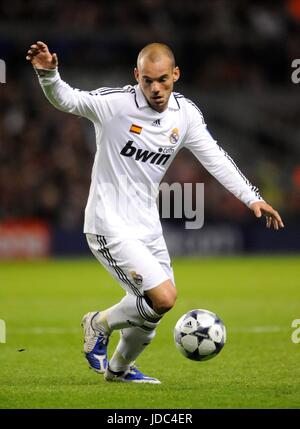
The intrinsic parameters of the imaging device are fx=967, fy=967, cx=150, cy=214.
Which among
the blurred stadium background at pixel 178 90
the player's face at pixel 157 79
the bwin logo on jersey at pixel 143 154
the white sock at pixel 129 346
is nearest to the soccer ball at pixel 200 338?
the white sock at pixel 129 346

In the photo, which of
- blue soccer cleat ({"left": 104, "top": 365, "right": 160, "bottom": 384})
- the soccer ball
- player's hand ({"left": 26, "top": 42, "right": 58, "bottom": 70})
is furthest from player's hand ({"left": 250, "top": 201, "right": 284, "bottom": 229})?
player's hand ({"left": 26, "top": 42, "right": 58, "bottom": 70})

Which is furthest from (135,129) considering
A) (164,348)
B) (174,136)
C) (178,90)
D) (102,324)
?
(178,90)

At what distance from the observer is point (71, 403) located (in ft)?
20.6

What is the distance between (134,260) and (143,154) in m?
0.81

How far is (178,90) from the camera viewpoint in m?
27.6

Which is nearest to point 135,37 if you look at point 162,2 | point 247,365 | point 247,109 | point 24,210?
point 162,2

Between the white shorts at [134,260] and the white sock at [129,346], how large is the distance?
33 cm

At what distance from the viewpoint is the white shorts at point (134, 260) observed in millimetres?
6781

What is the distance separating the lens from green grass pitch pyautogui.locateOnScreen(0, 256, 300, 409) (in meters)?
6.54

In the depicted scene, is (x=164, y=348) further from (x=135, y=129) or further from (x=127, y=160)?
(x=135, y=129)

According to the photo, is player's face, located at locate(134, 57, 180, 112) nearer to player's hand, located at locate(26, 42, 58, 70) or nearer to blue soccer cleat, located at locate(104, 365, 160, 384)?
player's hand, located at locate(26, 42, 58, 70)

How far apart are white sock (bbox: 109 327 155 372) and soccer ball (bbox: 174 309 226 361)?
24 cm

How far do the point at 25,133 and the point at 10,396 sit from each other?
18449mm
